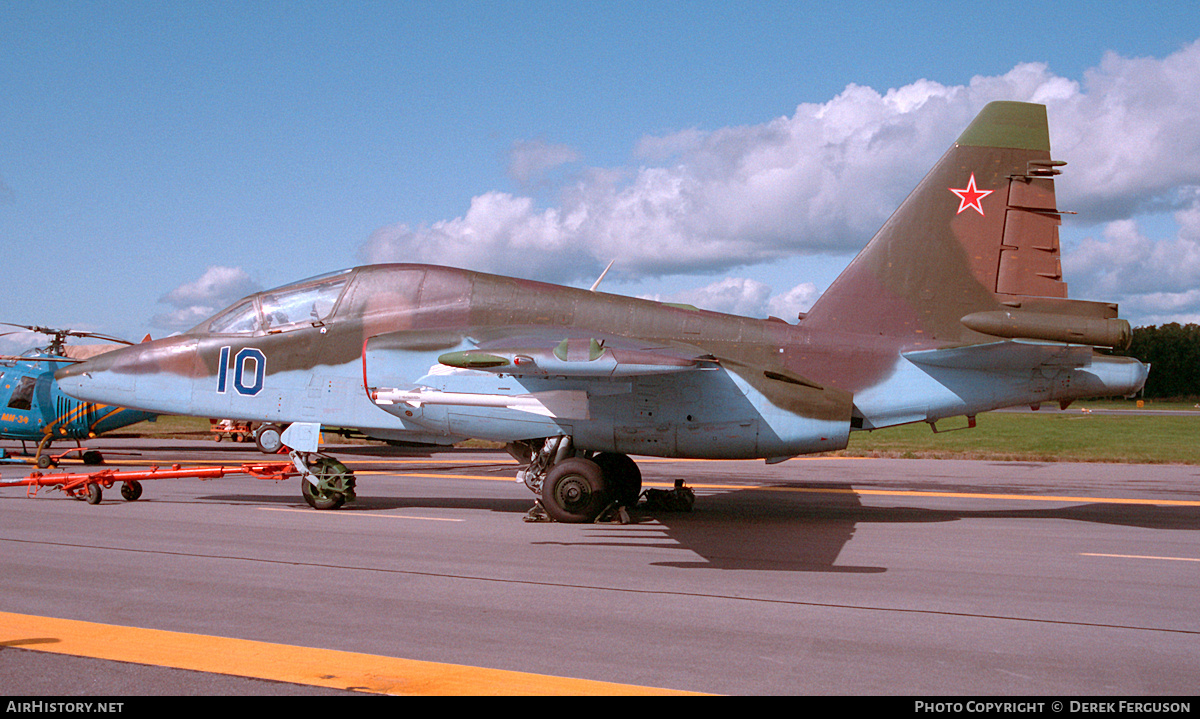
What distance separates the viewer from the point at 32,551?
877 cm

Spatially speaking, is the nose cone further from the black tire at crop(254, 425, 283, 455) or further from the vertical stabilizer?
the vertical stabilizer

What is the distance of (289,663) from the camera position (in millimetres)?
5125

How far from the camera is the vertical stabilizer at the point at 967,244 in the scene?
11.0 metres

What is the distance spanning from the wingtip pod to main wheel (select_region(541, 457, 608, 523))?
6.89 metres

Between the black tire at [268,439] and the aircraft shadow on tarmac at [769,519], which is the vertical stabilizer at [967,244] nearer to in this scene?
the aircraft shadow on tarmac at [769,519]

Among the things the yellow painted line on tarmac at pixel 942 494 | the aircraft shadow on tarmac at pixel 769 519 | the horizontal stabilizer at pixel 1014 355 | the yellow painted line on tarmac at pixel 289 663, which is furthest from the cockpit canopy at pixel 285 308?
the horizontal stabilizer at pixel 1014 355

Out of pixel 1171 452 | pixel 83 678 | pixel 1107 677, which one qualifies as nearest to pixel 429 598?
pixel 83 678

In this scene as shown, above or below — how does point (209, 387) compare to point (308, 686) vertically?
above

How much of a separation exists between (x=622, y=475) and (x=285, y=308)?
5.57 meters

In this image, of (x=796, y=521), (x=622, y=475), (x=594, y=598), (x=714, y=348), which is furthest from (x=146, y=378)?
(x=796, y=521)

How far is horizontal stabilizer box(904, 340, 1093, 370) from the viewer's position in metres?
10.5

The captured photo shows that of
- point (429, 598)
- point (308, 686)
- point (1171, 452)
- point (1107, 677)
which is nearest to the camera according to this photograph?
point (308, 686)
